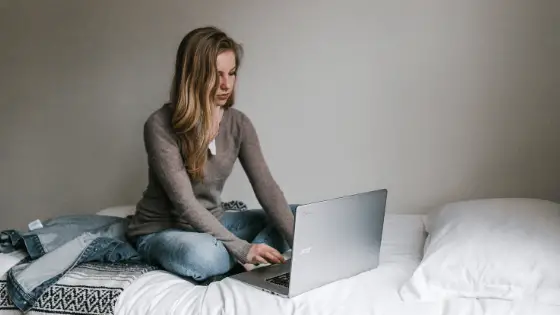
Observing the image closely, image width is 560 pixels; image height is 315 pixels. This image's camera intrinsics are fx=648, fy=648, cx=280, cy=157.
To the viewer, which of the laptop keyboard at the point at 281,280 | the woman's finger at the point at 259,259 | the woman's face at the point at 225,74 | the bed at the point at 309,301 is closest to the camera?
the bed at the point at 309,301

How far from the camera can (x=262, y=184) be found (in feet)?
5.73

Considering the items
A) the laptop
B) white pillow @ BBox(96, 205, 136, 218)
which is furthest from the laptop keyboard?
white pillow @ BBox(96, 205, 136, 218)

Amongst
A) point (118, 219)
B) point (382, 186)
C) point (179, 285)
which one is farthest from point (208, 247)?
point (382, 186)

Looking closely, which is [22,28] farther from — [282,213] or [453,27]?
[453,27]

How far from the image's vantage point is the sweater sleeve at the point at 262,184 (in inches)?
67.4

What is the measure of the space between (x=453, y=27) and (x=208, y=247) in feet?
3.50

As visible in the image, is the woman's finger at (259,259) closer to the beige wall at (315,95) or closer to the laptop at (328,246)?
the laptop at (328,246)

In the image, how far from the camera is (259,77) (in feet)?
7.14

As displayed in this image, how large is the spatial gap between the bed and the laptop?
2 centimetres

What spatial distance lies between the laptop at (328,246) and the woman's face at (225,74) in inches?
17.9

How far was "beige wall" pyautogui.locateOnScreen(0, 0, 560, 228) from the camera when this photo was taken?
2.00m

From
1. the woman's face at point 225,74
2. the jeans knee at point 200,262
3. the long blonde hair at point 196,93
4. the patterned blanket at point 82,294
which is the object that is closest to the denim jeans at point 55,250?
the patterned blanket at point 82,294

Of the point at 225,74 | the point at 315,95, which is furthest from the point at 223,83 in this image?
the point at 315,95

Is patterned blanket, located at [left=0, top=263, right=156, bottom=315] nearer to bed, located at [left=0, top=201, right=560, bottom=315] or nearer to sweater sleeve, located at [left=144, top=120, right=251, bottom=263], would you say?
bed, located at [left=0, top=201, right=560, bottom=315]
